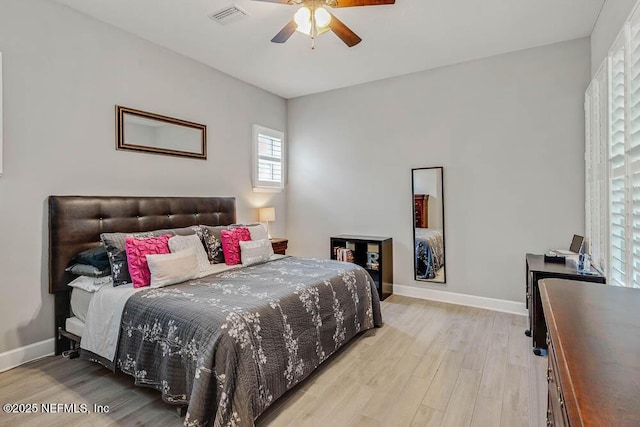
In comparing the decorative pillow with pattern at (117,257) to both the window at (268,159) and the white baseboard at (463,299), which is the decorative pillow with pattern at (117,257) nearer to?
the window at (268,159)

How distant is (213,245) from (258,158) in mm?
1808

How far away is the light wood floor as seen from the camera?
1923 millimetres

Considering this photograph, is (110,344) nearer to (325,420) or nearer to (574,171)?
(325,420)

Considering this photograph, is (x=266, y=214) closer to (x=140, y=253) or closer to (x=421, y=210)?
(x=421, y=210)

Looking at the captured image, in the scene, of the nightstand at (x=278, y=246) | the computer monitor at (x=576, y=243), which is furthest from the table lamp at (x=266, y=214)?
the computer monitor at (x=576, y=243)

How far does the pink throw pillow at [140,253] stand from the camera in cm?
244

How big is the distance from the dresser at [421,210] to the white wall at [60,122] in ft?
8.99

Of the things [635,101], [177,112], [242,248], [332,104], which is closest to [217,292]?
[242,248]

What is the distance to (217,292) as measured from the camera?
2277 mm

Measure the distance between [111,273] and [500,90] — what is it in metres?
4.22

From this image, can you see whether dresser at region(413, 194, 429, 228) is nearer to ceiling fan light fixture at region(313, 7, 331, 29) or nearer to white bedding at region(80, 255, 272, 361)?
ceiling fan light fixture at region(313, 7, 331, 29)

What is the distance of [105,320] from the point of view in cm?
233

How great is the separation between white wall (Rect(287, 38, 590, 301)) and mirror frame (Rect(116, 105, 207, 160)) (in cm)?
170

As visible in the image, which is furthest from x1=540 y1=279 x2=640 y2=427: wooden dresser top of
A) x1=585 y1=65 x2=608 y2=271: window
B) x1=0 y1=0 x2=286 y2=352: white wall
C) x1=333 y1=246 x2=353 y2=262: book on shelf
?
x1=0 y1=0 x2=286 y2=352: white wall
